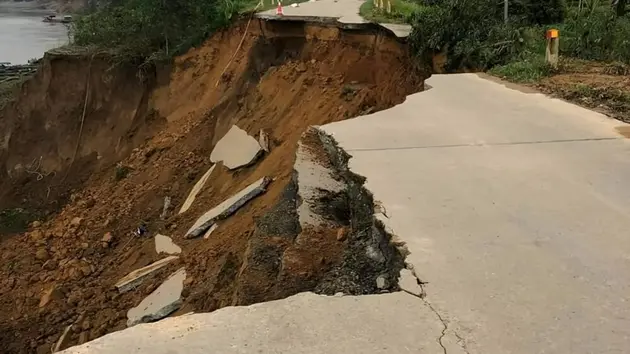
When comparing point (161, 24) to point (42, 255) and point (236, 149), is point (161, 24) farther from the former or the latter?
point (42, 255)

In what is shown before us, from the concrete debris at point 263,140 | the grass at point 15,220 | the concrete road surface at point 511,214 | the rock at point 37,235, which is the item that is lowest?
the grass at point 15,220

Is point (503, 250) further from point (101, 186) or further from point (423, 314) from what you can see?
point (101, 186)

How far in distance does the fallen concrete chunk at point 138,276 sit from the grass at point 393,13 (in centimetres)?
593

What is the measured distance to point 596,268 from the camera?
3713 millimetres

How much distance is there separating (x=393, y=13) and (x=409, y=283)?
10.4m

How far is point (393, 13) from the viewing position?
13266 millimetres

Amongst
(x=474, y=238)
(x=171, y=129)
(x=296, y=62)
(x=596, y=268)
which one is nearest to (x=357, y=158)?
(x=474, y=238)

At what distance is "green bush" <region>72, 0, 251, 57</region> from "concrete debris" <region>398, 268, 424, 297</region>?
12984 mm

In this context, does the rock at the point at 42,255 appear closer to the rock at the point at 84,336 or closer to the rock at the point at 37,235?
the rock at the point at 37,235

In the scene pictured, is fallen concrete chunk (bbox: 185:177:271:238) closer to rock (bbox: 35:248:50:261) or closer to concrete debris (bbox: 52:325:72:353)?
concrete debris (bbox: 52:325:72:353)

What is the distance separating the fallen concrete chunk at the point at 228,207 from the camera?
32.8 ft

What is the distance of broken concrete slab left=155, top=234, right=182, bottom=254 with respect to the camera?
10.3 meters

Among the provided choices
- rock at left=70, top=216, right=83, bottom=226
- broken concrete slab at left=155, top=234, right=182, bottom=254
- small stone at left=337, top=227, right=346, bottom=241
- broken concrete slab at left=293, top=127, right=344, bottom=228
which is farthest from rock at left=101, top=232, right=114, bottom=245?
small stone at left=337, top=227, right=346, bottom=241

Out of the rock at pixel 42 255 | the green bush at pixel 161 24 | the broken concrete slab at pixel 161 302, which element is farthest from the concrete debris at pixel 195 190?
the green bush at pixel 161 24
